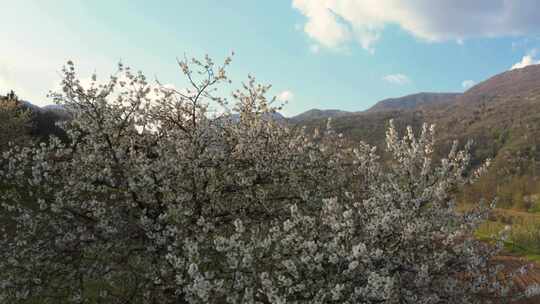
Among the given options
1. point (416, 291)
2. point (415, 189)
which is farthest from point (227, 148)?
point (416, 291)

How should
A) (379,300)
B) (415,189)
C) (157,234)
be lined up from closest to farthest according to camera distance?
1. (379,300)
2. (157,234)
3. (415,189)

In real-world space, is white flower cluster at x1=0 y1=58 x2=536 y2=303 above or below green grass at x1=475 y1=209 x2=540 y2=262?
above

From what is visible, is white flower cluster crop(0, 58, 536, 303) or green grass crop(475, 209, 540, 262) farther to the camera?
green grass crop(475, 209, 540, 262)

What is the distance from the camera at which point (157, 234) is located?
1089cm

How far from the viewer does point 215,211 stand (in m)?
13.3

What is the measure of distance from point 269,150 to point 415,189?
4.66 m

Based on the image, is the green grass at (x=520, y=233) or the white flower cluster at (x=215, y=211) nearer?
the white flower cluster at (x=215, y=211)

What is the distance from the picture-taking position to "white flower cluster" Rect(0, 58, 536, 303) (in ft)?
30.4

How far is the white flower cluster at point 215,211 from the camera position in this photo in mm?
9266

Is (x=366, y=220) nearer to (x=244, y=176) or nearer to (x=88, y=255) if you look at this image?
(x=244, y=176)

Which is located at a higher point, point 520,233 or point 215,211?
point 215,211

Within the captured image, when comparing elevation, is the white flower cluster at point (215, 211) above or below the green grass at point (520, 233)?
above

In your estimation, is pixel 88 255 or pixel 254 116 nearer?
pixel 88 255

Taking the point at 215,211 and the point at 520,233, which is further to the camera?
the point at 520,233
